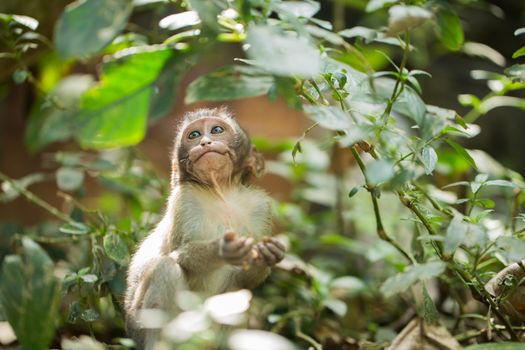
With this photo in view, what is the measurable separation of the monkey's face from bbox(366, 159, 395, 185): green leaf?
4.74 ft

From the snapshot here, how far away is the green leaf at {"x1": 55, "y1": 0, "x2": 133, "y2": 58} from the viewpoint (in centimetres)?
207

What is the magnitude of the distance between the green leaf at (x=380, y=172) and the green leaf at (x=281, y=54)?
0.39 m

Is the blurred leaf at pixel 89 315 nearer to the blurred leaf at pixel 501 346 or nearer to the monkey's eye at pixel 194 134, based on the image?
the monkey's eye at pixel 194 134

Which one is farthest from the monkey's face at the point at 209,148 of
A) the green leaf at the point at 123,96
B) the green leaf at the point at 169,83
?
the green leaf at the point at 123,96

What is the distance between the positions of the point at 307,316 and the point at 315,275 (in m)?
0.28

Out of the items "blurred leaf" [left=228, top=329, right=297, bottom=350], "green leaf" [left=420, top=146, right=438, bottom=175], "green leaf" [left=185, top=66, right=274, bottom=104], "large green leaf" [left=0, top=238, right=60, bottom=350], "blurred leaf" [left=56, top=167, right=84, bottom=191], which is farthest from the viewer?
"blurred leaf" [left=56, top=167, right=84, bottom=191]

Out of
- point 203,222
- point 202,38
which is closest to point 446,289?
point 203,222

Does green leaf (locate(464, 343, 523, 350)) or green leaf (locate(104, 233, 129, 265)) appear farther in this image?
green leaf (locate(104, 233, 129, 265))

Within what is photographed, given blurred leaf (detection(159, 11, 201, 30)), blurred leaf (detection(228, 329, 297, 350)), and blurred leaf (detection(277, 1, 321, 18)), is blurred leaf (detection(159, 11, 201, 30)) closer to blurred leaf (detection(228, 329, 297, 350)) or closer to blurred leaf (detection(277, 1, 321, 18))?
blurred leaf (detection(277, 1, 321, 18))

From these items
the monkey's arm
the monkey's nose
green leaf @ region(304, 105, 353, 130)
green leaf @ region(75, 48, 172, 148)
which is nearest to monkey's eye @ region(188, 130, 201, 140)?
the monkey's nose

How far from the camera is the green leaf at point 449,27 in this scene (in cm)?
269

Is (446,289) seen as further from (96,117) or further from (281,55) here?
(281,55)

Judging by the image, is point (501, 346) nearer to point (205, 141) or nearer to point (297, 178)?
point (205, 141)

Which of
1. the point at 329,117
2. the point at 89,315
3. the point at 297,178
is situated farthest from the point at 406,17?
the point at 297,178
